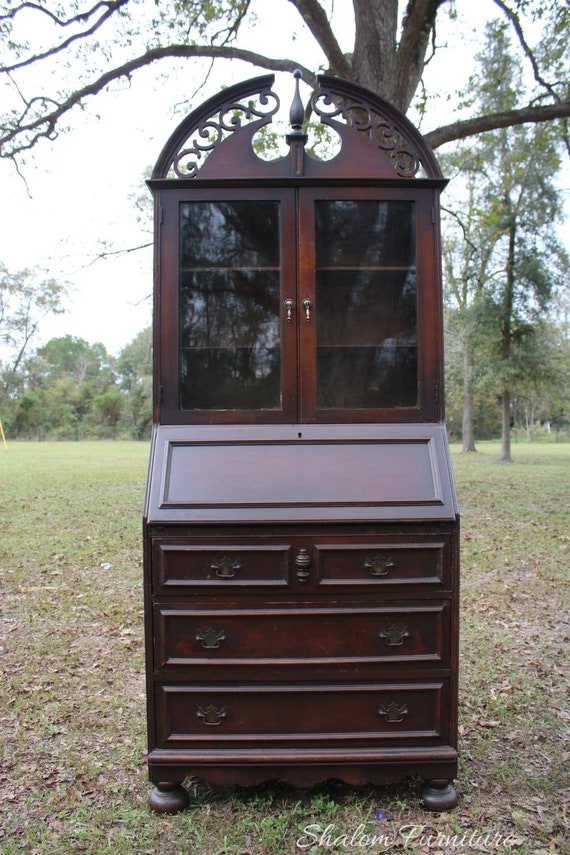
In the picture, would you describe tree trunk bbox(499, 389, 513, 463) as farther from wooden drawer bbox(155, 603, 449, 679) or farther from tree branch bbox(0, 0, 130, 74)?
wooden drawer bbox(155, 603, 449, 679)

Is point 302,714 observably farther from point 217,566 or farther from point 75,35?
point 75,35

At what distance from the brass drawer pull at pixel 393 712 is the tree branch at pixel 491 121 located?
5976 mm

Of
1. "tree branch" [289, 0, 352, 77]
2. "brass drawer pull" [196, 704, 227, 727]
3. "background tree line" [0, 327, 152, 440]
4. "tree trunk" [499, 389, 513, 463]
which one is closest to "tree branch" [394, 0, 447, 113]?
"tree branch" [289, 0, 352, 77]

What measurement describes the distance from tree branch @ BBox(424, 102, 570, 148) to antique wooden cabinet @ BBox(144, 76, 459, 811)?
14.9 ft

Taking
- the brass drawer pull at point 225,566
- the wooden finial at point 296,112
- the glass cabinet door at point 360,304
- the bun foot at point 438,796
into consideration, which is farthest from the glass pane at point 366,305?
the bun foot at point 438,796

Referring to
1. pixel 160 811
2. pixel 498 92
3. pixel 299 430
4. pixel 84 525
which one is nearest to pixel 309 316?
pixel 299 430

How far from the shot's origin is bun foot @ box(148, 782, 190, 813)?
99.5 inches

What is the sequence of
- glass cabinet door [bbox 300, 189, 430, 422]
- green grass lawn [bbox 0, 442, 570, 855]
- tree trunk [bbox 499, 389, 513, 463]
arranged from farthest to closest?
tree trunk [bbox 499, 389, 513, 463], glass cabinet door [bbox 300, 189, 430, 422], green grass lawn [bbox 0, 442, 570, 855]

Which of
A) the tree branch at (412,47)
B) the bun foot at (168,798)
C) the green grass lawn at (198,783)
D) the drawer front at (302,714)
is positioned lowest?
the green grass lawn at (198,783)

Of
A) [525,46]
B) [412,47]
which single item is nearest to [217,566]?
[412,47]

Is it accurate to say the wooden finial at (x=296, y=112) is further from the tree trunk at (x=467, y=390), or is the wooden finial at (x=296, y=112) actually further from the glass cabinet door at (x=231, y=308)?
the tree trunk at (x=467, y=390)

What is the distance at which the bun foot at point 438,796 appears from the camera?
2523 millimetres

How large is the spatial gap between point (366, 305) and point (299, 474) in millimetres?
851

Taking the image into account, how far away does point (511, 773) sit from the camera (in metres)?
2.79
